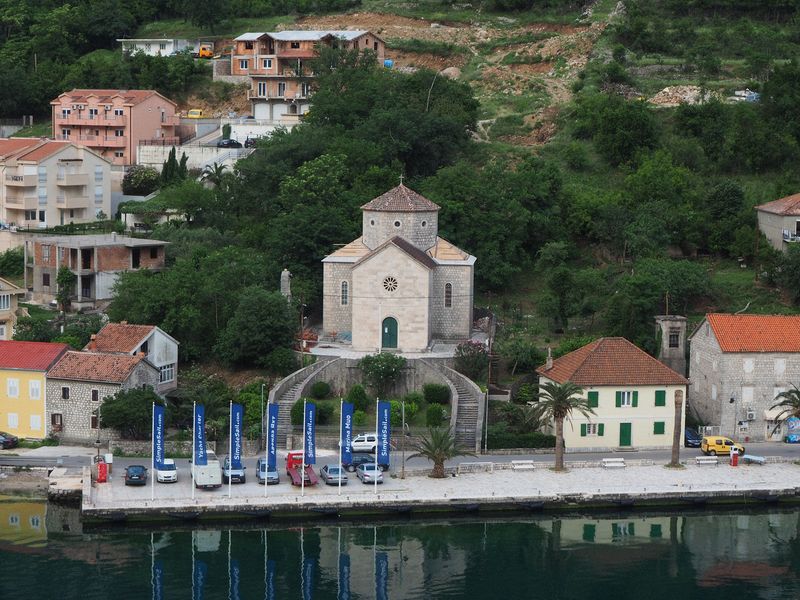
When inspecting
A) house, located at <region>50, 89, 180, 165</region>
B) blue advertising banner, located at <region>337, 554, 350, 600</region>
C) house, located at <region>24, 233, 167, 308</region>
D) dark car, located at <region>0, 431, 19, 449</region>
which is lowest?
blue advertising banner, located at <region>337, 554, 350, 600</region>

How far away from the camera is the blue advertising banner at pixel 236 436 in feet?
205

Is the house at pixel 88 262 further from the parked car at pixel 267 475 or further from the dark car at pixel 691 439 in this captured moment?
the dark car at pixel 691 439

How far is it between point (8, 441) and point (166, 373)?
8.28 m

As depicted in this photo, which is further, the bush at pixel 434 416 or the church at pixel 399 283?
the church at pixel 399 283

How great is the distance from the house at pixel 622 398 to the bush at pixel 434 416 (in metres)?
4.97

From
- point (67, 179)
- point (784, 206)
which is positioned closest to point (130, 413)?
point (67, 179)

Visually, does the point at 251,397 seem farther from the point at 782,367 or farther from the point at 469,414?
the point at 782,367

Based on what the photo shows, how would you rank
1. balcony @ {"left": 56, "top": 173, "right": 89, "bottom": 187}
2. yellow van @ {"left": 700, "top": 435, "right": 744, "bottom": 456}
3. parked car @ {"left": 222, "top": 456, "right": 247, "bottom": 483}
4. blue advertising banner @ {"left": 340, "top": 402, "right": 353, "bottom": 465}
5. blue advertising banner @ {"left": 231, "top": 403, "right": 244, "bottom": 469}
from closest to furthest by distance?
blue advertising banner @ {"left": 231, "top": 403, "right": 244, "bottom": 469}, parked car @ {"left": 222, "top": 456, "right": 247, "bottom": 483}, blue advertising banner @ {"left": 340, "top": 402, "right": 353, "bottom": 465}, yellow van @ {"left": 700, "top": 435, "right": 744, "bottom": 456}, balcony @ {"left": 56, "top": 173, "right": 89, "bottom": 187}

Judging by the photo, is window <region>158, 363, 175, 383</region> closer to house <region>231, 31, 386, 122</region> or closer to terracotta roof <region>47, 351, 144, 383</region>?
terracotta roof <region>47, 351, 144, 383</region>

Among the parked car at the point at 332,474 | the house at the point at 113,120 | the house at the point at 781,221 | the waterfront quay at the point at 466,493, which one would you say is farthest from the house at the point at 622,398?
the house at the point at 113,120

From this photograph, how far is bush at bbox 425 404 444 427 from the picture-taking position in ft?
224

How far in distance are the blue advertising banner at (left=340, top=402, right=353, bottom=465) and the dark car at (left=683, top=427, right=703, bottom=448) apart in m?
15.0

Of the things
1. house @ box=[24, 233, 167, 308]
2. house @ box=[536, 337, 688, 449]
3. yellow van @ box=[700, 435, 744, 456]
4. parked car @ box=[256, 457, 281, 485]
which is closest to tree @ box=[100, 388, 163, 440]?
parked car @ box=[256, 457, 281, 485]

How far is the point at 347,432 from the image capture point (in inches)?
2527
